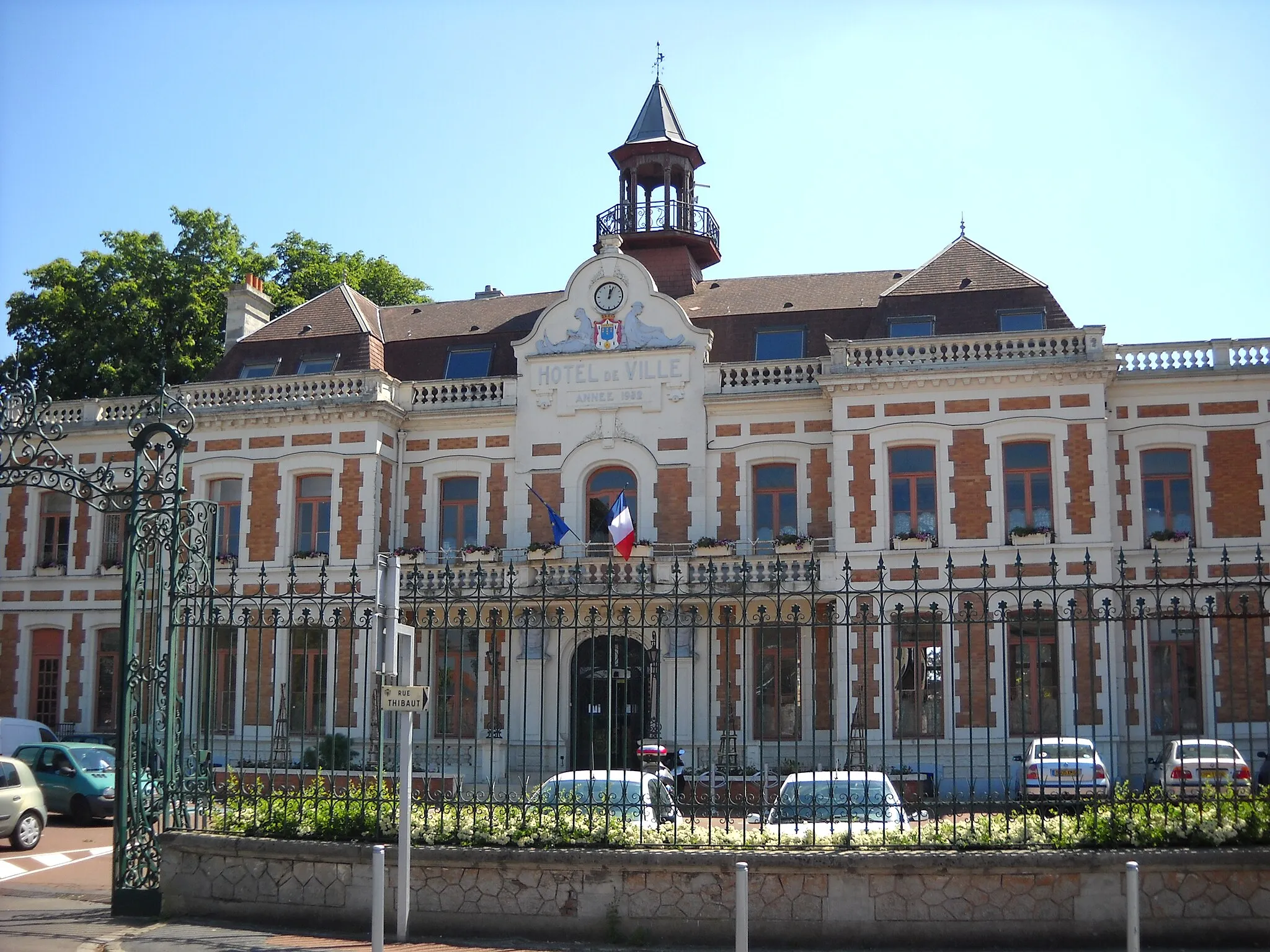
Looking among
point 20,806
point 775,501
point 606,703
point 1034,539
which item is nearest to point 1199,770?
point 1034,539

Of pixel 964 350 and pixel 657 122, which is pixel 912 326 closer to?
pixel 964 350

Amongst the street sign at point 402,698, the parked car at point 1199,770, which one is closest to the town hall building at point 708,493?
the parked car at point 1199,770

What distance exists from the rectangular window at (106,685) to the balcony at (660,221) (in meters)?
17.0

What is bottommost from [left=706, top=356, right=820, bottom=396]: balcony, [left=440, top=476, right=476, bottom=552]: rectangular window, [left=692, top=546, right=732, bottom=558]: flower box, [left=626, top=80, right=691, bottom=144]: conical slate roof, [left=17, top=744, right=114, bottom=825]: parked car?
[left=17, top=744, right=114, bottom=825]: parked car

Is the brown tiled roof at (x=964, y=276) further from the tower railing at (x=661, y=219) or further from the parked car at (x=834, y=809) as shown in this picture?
the parked car at (x=834, y=809)

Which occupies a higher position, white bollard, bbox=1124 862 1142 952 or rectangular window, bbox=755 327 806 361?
rectangular window, bbox=755 327 806 361

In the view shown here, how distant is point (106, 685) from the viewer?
32.8 metres

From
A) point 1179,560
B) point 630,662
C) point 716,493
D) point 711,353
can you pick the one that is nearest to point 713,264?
point 711,353

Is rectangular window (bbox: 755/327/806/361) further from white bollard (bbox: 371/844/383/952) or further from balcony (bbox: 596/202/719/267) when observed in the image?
white bollard (bbox: 371/844/383/952)

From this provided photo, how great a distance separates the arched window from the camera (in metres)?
31.0

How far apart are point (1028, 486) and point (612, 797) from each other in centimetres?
1669

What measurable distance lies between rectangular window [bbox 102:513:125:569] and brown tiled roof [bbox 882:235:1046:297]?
20340 millimetres

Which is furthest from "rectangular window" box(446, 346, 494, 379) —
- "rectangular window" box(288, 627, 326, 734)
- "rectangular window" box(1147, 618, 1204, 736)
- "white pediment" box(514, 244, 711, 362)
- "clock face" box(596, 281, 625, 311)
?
"rectangular window" box(1147, 618, 1204, 736)

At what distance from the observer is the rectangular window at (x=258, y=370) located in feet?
113
